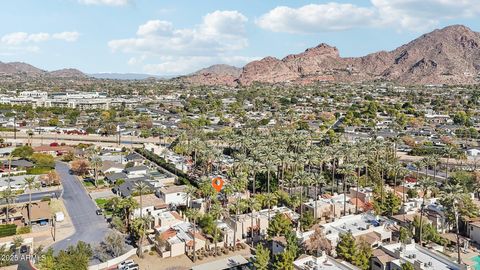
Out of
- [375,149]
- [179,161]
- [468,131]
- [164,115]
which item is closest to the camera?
[375,149]

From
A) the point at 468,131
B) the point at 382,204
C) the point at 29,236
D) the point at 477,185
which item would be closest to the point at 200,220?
the point at 29,236

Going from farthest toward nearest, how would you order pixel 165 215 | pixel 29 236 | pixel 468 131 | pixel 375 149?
1. pixel 468 131
2. pixel 375 149
3. pixel 165 215
4. pixel 29 236

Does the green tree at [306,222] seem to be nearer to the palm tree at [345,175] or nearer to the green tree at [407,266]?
the palm tree at [345,175]

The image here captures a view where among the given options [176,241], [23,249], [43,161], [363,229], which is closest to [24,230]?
[23,249]

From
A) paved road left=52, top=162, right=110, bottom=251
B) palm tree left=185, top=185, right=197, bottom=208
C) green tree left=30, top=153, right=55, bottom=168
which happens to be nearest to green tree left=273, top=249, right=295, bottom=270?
palm tree left=185, top=185, right=197, bottom=208

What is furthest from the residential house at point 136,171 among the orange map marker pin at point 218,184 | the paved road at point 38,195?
the orange map marker pin at point 218,184

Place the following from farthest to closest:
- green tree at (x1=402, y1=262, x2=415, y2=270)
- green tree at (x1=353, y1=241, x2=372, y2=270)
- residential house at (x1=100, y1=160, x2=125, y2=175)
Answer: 1. residential house at (x1=100, y1=160, x2=125, y2=175)
2. green tree at (x1=353, y1=241, x2=372, y2=270)
3. green tree at (x1=402, y1=262, x2=415, y2=270)

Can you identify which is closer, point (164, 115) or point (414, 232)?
point (414, 232)

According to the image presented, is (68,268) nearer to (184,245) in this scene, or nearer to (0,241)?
(184,245)

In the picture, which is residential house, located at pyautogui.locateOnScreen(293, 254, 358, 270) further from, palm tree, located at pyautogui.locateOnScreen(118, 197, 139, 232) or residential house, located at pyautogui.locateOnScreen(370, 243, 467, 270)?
palm tree, located at pyautogui.locateOnScreen(118, 197, 139, 232)
